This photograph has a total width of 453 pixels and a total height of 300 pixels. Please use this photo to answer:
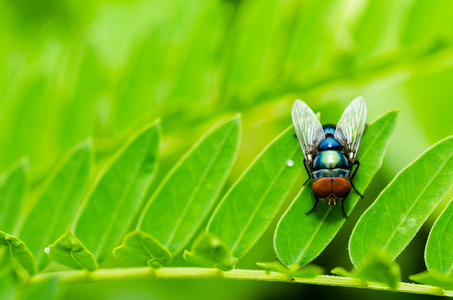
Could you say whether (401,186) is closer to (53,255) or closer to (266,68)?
(53,255)

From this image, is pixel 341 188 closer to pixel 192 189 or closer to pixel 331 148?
pixel 331 148

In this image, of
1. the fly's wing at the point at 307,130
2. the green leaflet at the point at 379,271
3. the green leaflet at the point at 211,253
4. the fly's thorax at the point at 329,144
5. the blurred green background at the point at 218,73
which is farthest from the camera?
the blurred green background at the point at 218,73

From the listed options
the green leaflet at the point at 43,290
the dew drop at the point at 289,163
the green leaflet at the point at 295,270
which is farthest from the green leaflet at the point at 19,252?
the dew drop at the point at 289,163

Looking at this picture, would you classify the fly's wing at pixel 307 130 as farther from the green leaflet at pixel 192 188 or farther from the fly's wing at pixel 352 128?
the green leaflet at pixel 192 188

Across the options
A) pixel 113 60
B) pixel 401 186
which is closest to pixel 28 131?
pixel 113 60

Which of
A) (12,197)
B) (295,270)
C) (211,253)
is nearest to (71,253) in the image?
(211,253)

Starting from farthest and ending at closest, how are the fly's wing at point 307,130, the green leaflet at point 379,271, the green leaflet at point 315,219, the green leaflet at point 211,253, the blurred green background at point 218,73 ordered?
the blurred green background at point 218,73, the fly's wing at point 307,130, the green leaflet at point 315,219, the green leaflet at point 211,253, the green leaflet at point 379,271
